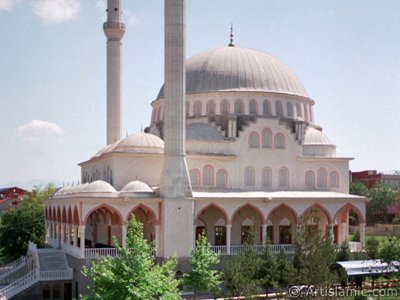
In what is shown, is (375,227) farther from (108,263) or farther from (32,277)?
(108,263)

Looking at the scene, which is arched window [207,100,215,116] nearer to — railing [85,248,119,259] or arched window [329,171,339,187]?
arched window [329,171,339,187]

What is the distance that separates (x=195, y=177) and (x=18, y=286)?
1193 centimetres

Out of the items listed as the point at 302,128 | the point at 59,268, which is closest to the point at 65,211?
the point at 59,268

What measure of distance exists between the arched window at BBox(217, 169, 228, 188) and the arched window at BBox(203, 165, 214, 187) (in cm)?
42

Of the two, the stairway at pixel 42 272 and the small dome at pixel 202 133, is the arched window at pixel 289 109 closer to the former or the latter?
the small dome at pixel 202 133

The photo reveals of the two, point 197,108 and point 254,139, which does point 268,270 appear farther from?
point 197,108

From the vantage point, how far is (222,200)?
35438 millimetres

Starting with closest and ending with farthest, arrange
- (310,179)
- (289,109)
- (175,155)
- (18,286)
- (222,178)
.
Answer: (175,155) → (18,286) → (222,178) → (310,179) → (289,109)

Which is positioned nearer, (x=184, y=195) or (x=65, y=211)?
(x=184, y=195)

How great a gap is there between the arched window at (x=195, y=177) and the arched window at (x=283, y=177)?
19.1 ft

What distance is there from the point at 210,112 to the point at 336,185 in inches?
387

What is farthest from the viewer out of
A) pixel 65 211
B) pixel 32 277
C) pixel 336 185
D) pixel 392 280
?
pixel 336 185

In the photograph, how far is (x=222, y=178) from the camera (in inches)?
Answer: 1522

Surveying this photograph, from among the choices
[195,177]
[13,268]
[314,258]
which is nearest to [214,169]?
[195,177]
